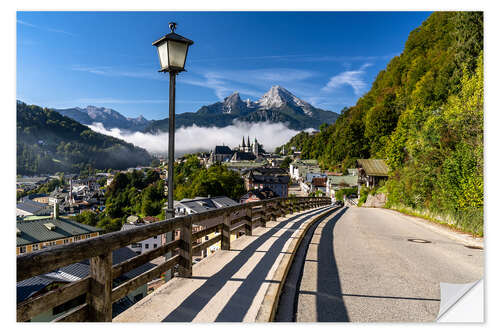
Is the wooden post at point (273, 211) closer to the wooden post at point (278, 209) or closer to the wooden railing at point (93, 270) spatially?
the wooden post at point (278, 209)

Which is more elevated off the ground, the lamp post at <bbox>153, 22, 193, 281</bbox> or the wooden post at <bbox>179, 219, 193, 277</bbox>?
the lamp post at <bbox>153, 22, 193, 281</bbox>

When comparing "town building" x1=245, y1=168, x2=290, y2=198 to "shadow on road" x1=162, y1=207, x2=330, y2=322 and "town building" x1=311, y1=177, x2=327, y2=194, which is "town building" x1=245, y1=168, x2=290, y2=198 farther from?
"shadow on road" x1=162, y1=207, x2=330, y2=322

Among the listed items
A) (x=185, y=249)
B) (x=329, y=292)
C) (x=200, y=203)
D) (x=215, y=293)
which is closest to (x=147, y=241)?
(x=185, y=249)

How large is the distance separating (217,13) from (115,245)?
4651mm

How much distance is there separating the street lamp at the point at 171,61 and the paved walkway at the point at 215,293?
43.2 inches

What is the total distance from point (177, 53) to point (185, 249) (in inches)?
114

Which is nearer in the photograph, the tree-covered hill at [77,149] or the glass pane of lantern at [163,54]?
the glass pane of lantern at [163,54]

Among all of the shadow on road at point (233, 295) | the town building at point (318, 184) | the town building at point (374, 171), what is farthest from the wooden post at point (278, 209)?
the town building at point (318, 184)

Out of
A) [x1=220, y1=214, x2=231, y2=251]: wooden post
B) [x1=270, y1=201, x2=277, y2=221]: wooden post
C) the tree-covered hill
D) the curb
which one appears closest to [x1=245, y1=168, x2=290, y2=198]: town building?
the tree-covered hill

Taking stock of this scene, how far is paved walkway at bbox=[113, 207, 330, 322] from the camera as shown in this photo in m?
3.36

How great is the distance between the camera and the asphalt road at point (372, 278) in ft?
12.6

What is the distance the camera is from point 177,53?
14.7ft
